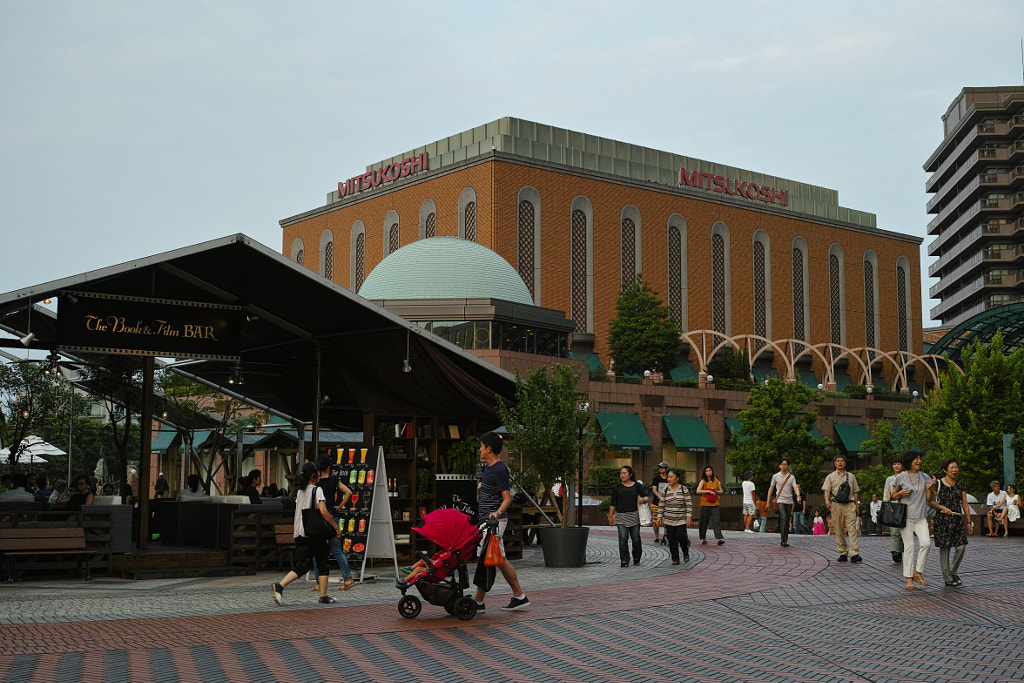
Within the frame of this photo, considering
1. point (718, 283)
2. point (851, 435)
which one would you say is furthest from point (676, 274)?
point (851, 435)

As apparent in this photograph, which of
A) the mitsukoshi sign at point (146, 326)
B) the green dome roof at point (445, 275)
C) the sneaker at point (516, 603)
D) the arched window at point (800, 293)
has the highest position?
the arched window at point (800, 293)

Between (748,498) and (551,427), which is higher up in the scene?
(551,427)

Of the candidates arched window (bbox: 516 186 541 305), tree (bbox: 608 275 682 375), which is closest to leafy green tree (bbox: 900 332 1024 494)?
tree (bbox: 608 275 682 375)

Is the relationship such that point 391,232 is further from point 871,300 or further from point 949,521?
point 949,521

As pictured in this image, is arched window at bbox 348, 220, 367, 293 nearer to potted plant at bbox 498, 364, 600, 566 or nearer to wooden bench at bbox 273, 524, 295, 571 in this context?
potted plant at bbox 498, 364, 600, 566

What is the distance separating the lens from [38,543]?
14047 mm

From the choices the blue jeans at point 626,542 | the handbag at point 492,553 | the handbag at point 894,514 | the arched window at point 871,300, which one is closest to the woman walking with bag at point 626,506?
the blue jeans at point 626,542

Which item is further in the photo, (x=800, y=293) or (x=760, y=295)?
(x=800, y=293)

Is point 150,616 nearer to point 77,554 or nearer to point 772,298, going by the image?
point 77,554

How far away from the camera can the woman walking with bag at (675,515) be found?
16719 mm

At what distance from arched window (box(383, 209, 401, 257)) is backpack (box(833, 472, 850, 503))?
51.8 metres

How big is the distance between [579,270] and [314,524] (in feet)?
170

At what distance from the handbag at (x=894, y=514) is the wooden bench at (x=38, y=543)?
10131 millimetres

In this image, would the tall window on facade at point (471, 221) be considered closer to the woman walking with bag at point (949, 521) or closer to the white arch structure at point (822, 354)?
the white arch structure at point (822, 354)
